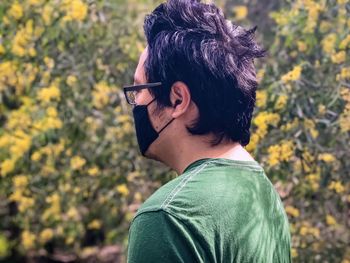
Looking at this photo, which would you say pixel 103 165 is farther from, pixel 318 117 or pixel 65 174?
pixel 318 117

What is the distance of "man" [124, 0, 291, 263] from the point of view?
145cm

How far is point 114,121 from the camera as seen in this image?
498cm

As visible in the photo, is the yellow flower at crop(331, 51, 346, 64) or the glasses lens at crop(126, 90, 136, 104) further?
the yellow flower at crop(331, 51, 346, 64)

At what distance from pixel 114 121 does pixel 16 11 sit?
1004mm

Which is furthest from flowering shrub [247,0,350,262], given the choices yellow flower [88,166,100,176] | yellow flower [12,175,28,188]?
yellow flower [12,175,28,188]

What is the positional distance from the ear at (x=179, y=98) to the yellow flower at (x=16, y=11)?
2.91 metres

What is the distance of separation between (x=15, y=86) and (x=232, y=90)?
11.4 ft

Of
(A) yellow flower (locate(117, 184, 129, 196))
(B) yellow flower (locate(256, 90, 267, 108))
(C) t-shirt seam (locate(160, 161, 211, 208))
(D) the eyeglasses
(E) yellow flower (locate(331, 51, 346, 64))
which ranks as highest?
(D) the eyeglasses

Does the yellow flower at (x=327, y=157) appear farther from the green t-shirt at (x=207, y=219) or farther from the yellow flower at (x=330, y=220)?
the green t-shirt at (x=207, y=219)

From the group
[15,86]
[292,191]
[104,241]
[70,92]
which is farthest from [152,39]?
[104,241]

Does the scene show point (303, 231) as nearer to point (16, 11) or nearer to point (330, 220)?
point (330, 220)

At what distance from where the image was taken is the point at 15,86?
16.3 feet

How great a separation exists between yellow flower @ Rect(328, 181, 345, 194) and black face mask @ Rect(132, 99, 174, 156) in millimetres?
2142

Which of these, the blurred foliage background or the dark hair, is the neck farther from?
the blurred foliage background
